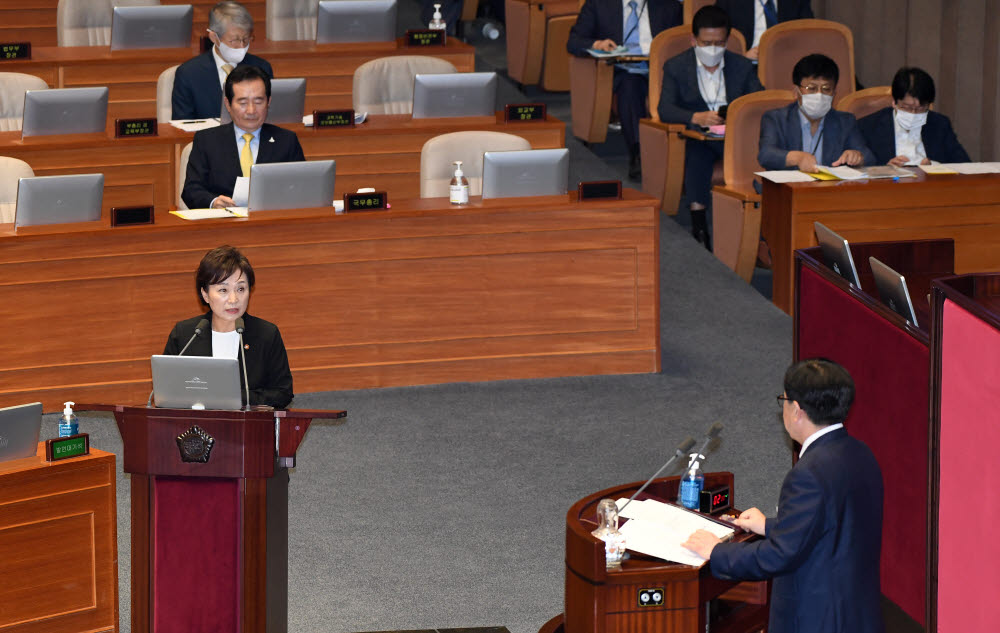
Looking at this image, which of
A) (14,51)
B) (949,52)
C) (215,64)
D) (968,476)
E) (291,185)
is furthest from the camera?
(949,52)

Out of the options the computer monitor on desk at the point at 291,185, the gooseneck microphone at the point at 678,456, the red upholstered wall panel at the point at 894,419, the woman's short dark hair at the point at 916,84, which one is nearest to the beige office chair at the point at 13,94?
the computer monitor on desk at the point at 291,185

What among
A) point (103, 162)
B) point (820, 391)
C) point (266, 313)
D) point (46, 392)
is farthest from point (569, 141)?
point (820, 391)

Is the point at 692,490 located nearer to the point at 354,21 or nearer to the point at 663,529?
the point at 663,529

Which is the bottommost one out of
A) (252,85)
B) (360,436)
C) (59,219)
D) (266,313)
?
(360,436)

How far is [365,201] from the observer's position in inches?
248

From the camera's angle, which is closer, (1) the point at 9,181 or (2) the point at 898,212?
(1) the point at 9,181

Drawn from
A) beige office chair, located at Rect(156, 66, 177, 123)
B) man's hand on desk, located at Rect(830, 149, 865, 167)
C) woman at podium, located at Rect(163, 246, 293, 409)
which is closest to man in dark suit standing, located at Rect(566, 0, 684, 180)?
man's hand on desk, located at Rect(830, 149, 865, 167)

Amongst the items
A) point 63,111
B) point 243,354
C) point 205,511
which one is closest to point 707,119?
point 63,111

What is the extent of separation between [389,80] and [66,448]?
4498 mm

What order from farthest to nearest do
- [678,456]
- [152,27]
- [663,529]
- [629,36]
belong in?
[629,36] → [152,27] → [663,529] → [678,456]

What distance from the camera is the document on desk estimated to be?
341cm

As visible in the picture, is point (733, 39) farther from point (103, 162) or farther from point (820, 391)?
point (820, 391)

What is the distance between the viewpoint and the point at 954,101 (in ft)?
30.7

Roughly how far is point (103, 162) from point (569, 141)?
11.3 feet
